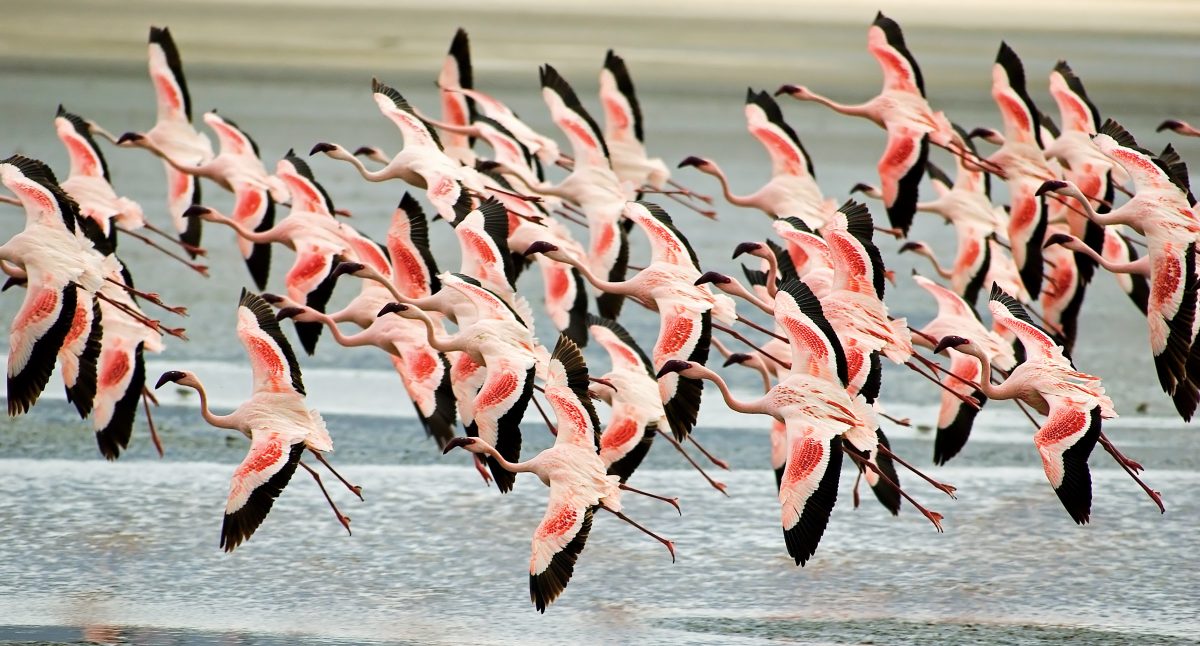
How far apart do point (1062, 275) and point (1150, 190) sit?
131cm

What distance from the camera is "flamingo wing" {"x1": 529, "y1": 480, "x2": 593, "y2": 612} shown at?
5023 mm

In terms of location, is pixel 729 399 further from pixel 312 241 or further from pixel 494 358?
pixel 312 241

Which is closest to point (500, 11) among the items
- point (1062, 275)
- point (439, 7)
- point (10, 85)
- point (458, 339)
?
point (439, 7)

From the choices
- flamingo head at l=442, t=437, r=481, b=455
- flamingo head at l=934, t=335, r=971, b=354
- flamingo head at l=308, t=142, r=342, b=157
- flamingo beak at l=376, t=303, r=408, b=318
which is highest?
flamingo head at l=308, t=142, r=342, b=157

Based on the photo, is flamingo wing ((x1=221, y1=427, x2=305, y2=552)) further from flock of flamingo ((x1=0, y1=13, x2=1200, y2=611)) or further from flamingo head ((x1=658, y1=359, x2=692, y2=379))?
flamingo head ((x1=658, y1=359, x2=692, y2=379))

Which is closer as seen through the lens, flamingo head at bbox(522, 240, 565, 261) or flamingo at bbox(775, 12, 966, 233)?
flamingo head at bbox(522, 240, 565, 261)

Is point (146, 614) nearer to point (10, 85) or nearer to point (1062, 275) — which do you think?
point (1062, 275)

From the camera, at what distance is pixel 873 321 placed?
19.7 ft

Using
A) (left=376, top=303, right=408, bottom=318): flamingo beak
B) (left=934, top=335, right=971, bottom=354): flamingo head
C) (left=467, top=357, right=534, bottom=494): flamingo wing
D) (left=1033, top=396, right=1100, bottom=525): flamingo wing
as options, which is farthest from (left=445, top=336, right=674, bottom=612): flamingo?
(left=934, top=335, right=971, bottom=354): flamingo head

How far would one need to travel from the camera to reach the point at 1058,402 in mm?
5695

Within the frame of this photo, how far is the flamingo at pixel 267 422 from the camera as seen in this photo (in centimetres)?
533

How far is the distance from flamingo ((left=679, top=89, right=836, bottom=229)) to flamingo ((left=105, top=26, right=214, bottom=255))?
249cm

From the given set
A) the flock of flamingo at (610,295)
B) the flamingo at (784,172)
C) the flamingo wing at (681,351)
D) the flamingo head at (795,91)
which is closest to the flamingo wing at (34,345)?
the flock of flamingo at (610,295)

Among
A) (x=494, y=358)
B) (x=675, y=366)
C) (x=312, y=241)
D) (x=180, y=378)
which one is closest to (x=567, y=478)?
(x=675, y=366)
